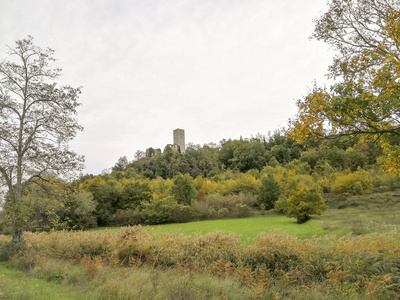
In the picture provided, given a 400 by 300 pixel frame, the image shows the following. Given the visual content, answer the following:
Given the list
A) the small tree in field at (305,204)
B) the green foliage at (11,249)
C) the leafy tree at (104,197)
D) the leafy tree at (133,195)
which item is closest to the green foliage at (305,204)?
the small tree in field at (305,204)

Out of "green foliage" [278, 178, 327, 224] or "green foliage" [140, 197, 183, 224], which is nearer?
"green foliage" [278, 178, 327, 224]

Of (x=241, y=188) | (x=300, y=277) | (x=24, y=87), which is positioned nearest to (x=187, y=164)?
(x=241, y=188)

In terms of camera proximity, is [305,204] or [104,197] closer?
[305,204]

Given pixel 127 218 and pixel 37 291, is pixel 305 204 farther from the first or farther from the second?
pixel 127 218

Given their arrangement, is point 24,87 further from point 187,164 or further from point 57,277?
point 187,164

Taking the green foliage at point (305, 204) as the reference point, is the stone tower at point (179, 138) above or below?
above

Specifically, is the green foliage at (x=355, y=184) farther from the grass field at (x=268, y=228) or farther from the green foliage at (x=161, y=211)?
the green foliage at (x=161, y=211)

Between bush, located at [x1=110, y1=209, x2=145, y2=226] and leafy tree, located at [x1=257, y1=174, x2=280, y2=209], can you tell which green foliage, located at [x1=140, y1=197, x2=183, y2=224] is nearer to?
bush, located at [x1=110, y1=209, x2=145, y2=226]

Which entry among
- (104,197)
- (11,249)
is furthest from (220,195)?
(11,249)

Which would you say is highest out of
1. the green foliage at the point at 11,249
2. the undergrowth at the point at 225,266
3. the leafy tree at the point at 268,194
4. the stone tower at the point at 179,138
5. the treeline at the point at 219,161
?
the stone tower at the point at 179,138

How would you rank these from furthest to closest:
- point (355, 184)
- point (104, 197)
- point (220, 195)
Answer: point (220, 195), point (104, 197), point (355, 184)

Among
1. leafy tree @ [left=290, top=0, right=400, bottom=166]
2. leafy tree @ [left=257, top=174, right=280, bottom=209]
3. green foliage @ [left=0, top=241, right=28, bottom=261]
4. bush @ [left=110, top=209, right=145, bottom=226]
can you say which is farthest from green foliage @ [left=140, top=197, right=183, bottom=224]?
leafy tree @ [left=290, top=0, right=400, bottom=166]

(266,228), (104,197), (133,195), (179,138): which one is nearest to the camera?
(266,228)

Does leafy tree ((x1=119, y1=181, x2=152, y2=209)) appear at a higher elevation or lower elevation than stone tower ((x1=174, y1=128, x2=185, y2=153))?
lower
